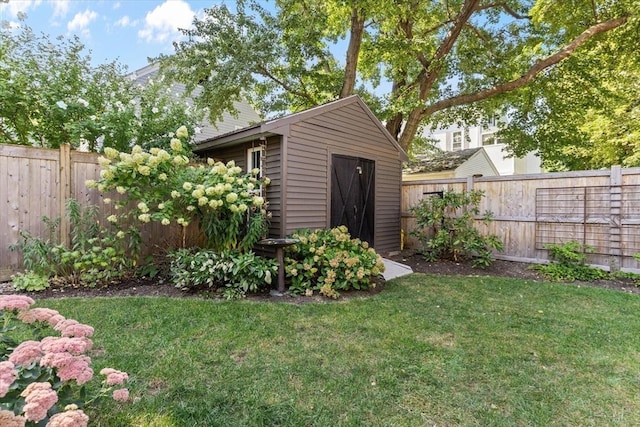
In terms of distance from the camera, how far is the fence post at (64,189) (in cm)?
455

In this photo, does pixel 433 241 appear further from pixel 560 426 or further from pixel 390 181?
pixel 560 426

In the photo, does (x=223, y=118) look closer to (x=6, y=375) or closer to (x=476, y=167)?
(x=476, y=167)

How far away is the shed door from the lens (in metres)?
6.17

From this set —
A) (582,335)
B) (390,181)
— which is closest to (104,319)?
(582,335)

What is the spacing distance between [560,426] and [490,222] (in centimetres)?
544

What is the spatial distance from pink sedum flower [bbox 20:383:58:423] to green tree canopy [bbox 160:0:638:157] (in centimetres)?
870

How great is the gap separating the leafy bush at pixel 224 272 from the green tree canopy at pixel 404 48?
20.0 ft

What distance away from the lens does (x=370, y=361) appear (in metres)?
2.51

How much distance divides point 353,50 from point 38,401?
1004cm

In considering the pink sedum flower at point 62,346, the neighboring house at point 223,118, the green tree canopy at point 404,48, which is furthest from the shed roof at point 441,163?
the pink sedum flower at point 62,346

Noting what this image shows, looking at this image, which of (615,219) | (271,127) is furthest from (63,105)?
(615,219)

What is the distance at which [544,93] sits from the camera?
9820mm

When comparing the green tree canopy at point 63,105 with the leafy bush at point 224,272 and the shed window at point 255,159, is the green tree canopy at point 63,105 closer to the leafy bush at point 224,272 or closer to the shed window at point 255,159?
the shed window at point 255,159

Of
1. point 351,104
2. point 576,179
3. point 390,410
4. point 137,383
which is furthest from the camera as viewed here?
point 351,104
